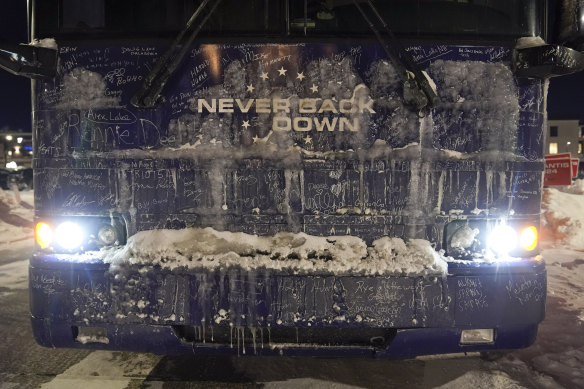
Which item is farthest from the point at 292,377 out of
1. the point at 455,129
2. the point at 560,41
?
the point at 560,41

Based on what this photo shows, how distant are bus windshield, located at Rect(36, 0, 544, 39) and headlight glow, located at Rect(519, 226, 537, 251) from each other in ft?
4.14

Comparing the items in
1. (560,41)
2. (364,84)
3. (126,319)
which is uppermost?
(560,41)

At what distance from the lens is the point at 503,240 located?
2812mm

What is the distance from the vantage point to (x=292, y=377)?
3.43m

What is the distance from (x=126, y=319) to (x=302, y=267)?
45.5 inches

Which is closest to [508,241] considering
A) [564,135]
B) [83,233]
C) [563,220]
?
[83,233]

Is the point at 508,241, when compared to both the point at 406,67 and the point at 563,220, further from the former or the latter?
the point at 563,220

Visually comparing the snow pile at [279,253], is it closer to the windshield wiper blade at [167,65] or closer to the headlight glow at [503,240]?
the headlight glow at [503,240]

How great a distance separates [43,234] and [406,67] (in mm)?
2585

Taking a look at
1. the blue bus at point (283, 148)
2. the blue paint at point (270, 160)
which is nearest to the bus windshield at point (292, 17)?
the blue bus at point (283, 148)

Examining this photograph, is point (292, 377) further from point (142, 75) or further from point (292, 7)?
point (292, 7)

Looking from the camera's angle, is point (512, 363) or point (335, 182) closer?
point (335, 182)

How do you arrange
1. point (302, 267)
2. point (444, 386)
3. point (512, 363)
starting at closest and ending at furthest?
point (302, 267), point (444, 386), point (512, 363)

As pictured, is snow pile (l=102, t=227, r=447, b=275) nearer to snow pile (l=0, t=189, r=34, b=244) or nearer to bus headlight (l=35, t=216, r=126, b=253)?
bus headlight (l=35, t=216, r=126, b=253)
